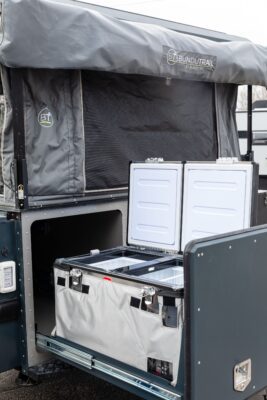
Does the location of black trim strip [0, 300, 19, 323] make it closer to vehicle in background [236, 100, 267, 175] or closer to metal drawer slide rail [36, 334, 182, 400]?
metal drawer slide rail [36, 334, 182, 400]

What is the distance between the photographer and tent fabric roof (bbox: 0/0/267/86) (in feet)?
9.87

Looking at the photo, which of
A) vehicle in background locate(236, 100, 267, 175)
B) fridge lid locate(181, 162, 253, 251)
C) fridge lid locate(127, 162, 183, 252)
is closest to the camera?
fridge lid locate(181, 162, 253, 251)

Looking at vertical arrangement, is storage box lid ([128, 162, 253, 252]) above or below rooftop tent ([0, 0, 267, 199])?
below

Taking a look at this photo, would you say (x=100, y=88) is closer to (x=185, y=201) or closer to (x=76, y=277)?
(x=185, y=201)

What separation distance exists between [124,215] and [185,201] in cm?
55

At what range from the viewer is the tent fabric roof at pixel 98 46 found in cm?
301

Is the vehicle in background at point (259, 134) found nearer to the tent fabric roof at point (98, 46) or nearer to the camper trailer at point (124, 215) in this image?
the camper trailer at point (124, 215)

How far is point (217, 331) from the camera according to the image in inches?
103

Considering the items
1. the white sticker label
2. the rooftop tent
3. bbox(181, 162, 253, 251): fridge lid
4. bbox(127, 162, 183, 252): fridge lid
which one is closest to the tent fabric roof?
the rooftop tent

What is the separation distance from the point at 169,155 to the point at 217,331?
2.08 meters

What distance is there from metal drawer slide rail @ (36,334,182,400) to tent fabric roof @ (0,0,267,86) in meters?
1.71

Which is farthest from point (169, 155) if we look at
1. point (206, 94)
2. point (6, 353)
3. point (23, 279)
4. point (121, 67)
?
point (6, 353)

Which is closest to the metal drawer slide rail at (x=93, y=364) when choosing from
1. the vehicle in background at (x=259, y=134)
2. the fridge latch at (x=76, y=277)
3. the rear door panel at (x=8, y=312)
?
the rear door panel at (x=8, y=312)

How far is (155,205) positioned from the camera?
379 centimetres
